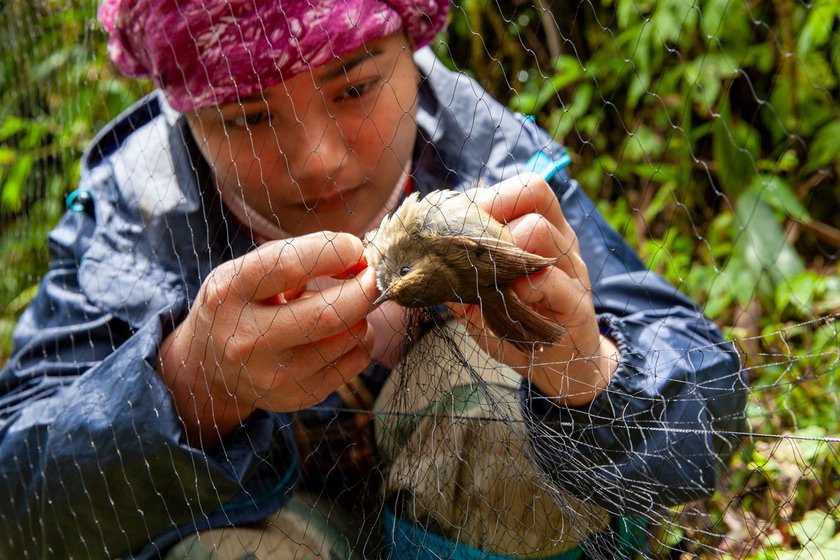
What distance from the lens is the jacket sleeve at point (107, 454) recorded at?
1.21 metres

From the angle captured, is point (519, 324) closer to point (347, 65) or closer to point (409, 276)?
point (409, 276)

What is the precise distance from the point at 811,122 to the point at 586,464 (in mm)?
1553

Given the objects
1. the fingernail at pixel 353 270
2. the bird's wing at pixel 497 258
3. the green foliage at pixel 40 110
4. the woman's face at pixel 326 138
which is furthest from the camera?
the green foliage at pixel 40 110

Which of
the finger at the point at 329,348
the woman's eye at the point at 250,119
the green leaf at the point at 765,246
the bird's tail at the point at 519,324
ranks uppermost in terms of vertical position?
the woman's eye at the point at 250,119

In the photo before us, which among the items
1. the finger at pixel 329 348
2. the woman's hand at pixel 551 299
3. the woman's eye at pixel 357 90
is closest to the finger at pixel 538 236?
the woman's hand at pixel 551 299

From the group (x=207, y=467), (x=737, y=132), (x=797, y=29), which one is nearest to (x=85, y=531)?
(x=207, y=467)

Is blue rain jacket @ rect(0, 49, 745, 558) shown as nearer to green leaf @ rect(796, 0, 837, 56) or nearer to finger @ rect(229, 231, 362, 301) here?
finger @ rect(229, 231, 362, 301)

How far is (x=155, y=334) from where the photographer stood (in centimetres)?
122

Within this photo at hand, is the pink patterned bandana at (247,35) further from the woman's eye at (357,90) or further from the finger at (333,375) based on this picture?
the finger at (333,375)

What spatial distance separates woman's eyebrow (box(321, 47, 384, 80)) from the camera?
3.82 ft

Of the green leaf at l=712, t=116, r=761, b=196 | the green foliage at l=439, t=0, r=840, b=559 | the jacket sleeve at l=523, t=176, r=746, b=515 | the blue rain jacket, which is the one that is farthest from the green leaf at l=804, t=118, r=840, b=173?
the jacket sleeve at l=523, t=176, r=746, b=515

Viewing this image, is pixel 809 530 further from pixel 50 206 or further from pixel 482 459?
pixel 50 206

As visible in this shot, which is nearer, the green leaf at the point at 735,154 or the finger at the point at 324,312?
the finger at the point at 324,312

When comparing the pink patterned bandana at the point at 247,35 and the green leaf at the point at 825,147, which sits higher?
the pink patterned bandana at the point at 247,35
